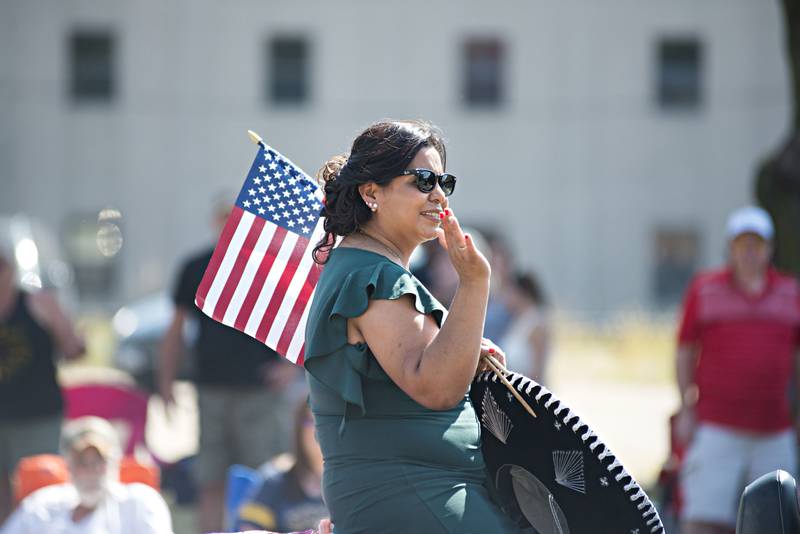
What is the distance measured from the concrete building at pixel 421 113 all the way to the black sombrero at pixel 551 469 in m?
25.2

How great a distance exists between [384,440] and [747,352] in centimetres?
414

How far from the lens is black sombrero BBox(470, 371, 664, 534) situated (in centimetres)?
292

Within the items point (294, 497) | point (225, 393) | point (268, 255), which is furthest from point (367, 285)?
point (225, 393)

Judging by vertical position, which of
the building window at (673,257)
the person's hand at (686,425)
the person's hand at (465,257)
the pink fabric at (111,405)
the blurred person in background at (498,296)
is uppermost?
the person's hand at (465,257)

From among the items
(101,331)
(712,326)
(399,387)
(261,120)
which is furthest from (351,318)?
(261,120)

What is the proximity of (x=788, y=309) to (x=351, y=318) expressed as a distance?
4296mm

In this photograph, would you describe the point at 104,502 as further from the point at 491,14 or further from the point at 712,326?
the point at 491,14

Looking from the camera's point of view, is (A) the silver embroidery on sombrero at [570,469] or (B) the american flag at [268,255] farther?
(B) the american flag at [268,255]

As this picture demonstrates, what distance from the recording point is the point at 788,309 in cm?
663

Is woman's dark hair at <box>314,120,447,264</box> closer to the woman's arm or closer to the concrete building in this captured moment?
the woman's arm

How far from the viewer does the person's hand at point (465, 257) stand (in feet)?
9.27

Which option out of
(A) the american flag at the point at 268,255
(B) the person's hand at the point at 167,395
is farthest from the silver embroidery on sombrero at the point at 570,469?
(B) the person's hand at the point at 167,395

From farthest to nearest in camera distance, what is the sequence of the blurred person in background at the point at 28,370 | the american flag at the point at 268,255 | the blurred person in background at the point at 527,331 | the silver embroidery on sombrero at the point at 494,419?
the blurred person in background at the point at 527,331
the blurred person in background at the point at 28,370
the american flag at the point at 268,255
the silver embroidery on sombrero at the point at 494,419

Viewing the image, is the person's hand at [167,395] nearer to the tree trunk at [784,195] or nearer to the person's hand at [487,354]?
the tree trunk at [784,195]
